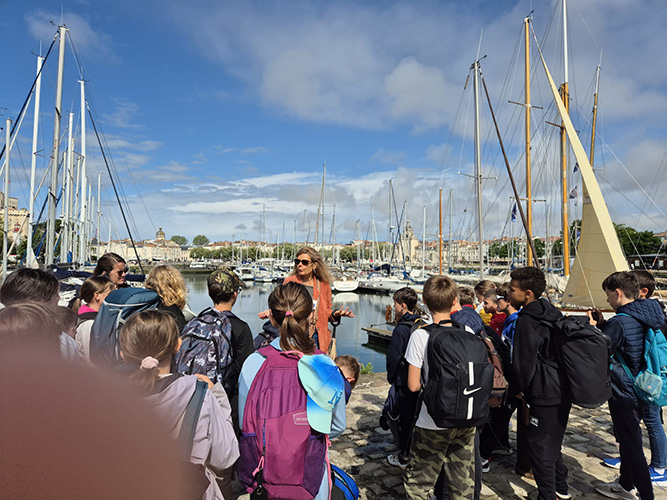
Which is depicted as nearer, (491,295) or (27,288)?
(27,288)

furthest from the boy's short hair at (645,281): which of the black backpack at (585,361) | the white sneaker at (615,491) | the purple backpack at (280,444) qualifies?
the purple backpack at (280,444)

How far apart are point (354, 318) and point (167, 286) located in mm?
21301

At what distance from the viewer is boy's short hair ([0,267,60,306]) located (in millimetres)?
3273

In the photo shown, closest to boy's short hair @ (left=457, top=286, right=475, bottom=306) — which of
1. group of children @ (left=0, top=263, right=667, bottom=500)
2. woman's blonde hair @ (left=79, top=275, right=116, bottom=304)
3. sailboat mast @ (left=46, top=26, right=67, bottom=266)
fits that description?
group of children @ (left=0, top=263, right=667, bottom=500)

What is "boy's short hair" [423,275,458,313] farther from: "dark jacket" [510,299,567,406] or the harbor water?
the harbor water

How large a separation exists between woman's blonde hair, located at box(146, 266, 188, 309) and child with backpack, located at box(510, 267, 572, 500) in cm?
283

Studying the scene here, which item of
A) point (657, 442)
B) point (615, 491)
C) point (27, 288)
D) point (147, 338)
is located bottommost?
point (615, 491)

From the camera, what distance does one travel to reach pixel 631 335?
3.81 metres

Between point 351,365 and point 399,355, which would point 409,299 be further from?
point 351,365

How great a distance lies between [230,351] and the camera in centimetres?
304

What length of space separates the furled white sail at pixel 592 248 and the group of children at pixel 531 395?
738 centimetres

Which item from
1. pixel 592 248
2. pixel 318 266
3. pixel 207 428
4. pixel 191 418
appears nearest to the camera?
pixel 191 418

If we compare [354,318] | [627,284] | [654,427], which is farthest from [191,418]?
Answer: [354,318]

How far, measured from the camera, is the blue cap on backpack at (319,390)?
2332mm
